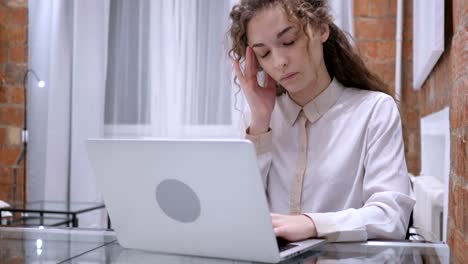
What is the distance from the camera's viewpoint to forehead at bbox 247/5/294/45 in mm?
1225

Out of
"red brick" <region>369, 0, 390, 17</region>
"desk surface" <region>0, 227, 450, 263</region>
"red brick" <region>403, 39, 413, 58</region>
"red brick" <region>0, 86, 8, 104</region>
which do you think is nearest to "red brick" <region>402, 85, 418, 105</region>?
"red brick" <region>403, 39, 413, 58</region>

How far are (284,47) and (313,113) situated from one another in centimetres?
18

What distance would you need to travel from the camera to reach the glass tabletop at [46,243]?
0.77 meters

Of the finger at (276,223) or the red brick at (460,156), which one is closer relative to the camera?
the finger at (276,223)

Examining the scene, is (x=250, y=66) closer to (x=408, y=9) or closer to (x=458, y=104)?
(x=458, y=104)

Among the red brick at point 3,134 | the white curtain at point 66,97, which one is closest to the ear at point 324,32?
the white curtain at point 66,97

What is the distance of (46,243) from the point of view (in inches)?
34.3

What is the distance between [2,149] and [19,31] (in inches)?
28.7

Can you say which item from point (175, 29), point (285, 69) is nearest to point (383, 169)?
point (285, 69)

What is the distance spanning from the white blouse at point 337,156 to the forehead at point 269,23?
0.61 feet

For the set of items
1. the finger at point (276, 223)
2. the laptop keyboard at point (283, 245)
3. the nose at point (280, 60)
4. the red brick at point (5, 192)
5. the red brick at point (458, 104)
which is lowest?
the red brick at point (5, 192)

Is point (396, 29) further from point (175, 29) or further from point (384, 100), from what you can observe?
point (384, 100)

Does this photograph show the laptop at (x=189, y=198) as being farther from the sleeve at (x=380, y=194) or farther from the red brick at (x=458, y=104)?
the red brick at (x=458, y=104)

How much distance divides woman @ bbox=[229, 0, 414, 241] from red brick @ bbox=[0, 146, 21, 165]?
2380 millimetres
